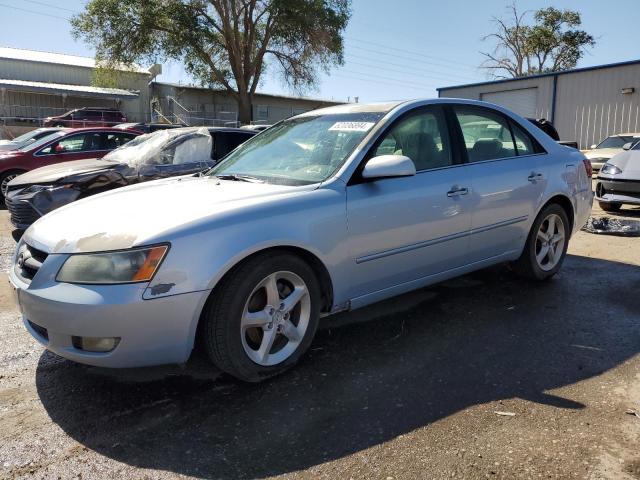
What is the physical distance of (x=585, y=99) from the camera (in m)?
21.4

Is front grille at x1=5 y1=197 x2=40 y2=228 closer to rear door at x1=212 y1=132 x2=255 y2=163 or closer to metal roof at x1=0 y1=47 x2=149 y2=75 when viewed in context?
rear door at x1=212 y1=132 x2=255 y2=163

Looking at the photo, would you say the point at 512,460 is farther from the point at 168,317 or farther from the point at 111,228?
the point at 111,228

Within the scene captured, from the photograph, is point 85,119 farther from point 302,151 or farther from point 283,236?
point 283,236

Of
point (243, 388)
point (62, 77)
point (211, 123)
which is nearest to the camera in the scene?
point (243, 388)

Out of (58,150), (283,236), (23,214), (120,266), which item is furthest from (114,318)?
(58,150)

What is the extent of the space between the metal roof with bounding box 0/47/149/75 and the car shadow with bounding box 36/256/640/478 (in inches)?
1401

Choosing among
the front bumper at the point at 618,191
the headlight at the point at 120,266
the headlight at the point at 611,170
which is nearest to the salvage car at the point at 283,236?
the headlight at the point at 120,266

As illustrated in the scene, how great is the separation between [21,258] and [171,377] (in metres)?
1.10

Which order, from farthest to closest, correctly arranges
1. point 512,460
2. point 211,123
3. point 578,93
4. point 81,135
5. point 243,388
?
point 211,123 → point 578,93 → point 81,135 → point 243,388 → point 512,460

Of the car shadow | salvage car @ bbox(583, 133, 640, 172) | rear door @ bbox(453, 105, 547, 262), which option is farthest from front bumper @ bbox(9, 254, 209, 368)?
salvage car @ bbox(583, 133, 640, 172)

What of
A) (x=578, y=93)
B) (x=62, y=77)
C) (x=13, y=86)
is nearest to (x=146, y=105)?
(x=62, y=77)

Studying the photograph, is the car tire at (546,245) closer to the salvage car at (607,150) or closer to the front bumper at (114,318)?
the front bumper at (114,318)

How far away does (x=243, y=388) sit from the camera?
3008 mm

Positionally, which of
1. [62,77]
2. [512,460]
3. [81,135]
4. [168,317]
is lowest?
[512,460]
